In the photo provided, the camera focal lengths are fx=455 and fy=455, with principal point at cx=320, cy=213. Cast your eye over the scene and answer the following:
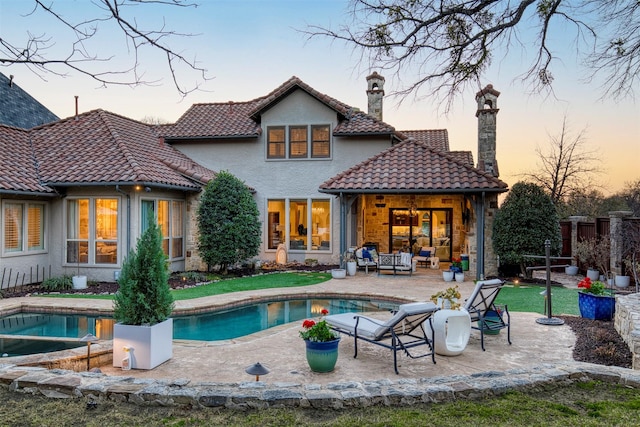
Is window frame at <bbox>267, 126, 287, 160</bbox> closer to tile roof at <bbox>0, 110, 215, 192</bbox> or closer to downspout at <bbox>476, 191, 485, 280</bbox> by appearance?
tile roof at <bbox>0, 110, 215, 192</bbox>

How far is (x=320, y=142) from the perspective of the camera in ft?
60.3

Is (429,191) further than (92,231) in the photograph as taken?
Yes

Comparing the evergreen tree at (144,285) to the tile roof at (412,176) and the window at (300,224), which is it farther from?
the window at (300,224)

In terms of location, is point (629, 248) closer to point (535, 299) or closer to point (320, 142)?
point (535, 299)

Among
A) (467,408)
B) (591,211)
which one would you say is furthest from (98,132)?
(591,211)

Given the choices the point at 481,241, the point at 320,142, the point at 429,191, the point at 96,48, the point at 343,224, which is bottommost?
the point at 481,241

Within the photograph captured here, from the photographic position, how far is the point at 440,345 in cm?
665

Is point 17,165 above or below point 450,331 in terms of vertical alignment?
above

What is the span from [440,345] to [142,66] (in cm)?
534

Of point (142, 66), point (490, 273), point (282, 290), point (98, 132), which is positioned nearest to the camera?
point (142, 66)

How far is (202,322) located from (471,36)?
744 centimetres

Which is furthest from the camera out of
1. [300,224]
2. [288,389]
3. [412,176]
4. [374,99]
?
[374,99]

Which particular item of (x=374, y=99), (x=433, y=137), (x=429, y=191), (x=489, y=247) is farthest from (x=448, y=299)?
(x=433, y=137)

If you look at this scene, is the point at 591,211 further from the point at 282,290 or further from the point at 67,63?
the point at 67,63
